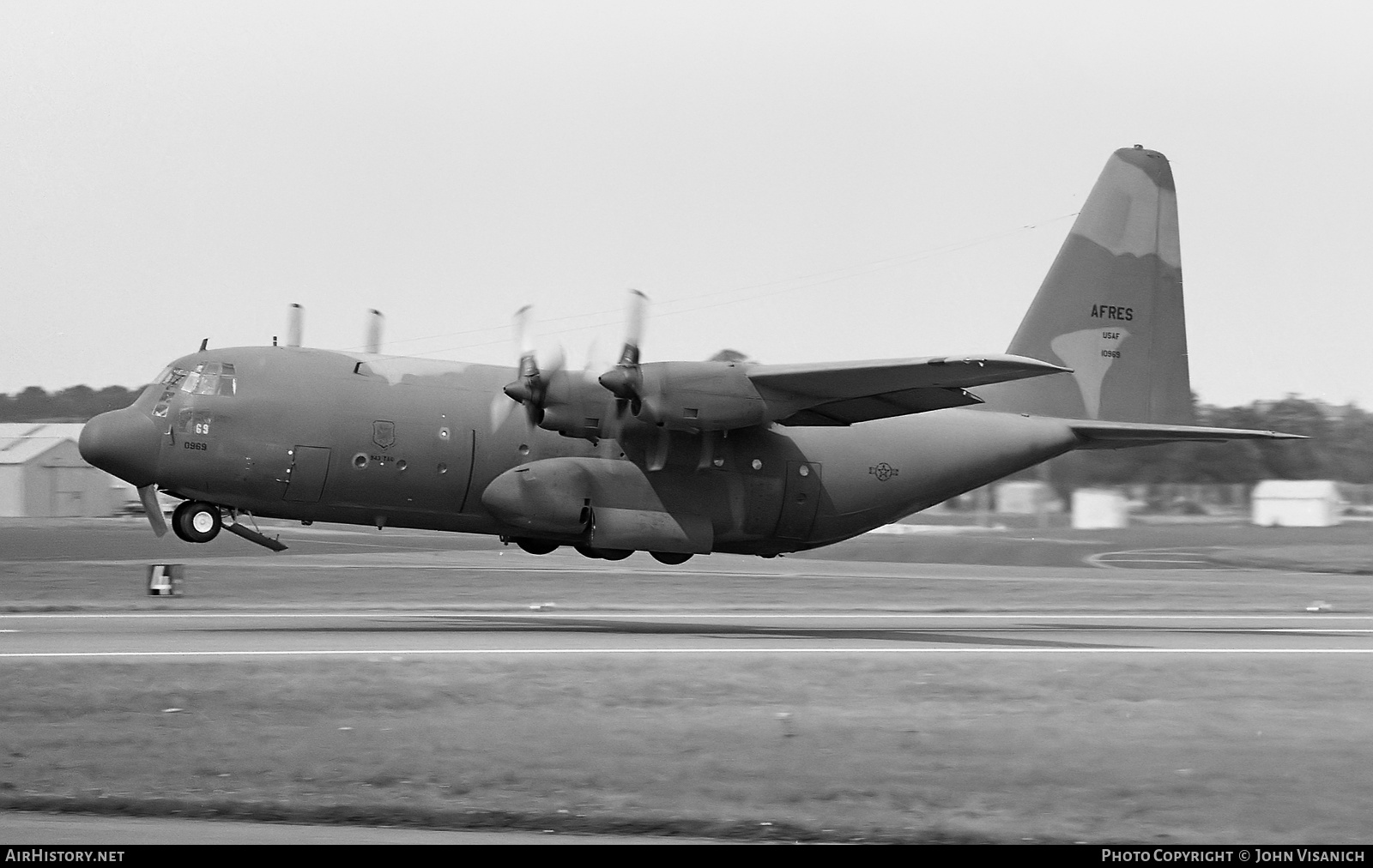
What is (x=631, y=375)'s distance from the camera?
1988cm

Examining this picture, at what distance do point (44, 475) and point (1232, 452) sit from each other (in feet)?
156

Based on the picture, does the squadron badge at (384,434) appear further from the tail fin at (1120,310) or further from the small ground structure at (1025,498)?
the small ground structure at (1025,498)

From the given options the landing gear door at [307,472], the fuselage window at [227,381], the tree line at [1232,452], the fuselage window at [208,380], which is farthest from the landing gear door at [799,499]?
the tree line at [1232,452]

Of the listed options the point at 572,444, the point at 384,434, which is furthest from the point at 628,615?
the point at 384,434

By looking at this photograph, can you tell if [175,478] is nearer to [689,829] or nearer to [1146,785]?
[689,829]

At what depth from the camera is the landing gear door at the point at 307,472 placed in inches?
758

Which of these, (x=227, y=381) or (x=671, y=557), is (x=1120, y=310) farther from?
(x=227, y=381)

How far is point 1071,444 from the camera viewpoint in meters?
23.9

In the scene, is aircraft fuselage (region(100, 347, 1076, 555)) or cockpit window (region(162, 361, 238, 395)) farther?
cockpit window (region(162, 361, 238, 395))

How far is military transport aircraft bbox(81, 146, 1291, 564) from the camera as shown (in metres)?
19.2

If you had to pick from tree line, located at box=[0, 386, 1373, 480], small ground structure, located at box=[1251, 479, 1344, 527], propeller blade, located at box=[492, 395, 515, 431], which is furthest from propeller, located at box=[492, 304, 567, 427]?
small ground structure, located at box=[1251, 479, 1344, 527]

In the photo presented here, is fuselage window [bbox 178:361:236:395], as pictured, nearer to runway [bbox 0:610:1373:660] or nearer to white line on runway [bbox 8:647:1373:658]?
runway [bbox 0:610:1373:660]

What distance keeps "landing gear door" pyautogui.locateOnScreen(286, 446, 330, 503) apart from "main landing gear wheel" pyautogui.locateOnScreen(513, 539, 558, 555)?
3.23 meters

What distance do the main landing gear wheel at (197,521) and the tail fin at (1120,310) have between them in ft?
45.9
